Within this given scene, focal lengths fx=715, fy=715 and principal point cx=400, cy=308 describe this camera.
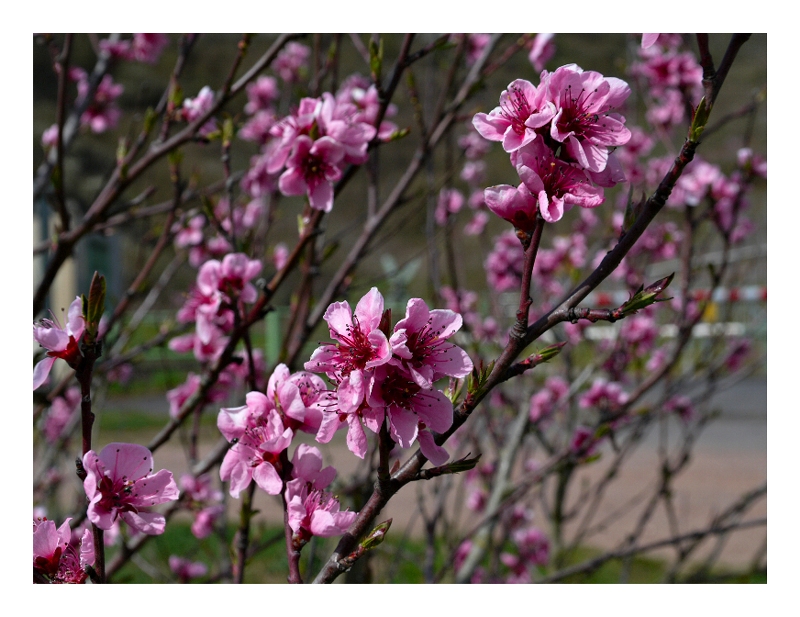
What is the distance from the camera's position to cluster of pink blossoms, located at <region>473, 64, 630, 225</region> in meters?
0.70

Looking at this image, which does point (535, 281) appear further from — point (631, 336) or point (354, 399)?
point (354, 399)

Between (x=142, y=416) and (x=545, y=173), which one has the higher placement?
(x=142, y=416)

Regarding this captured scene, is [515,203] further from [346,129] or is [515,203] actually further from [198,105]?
[198,105]

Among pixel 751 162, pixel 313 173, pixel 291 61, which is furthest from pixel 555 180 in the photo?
pixel 291 61

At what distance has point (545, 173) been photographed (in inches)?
28.1

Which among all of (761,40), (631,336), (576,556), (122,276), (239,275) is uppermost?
(122,276)

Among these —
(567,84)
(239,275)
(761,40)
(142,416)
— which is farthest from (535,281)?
(142,416)

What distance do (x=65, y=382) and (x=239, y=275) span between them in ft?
1.64

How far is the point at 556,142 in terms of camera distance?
2.35 feet

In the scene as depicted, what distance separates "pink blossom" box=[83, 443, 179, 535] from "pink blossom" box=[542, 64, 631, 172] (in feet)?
1.76

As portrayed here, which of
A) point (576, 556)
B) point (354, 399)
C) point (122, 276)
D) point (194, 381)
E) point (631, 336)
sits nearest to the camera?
point (354, 399)

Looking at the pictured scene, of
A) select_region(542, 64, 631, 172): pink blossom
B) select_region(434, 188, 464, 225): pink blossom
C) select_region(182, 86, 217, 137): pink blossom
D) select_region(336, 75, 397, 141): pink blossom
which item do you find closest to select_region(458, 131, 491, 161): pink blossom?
select_region(434, 188, 464, 225): pink blossom

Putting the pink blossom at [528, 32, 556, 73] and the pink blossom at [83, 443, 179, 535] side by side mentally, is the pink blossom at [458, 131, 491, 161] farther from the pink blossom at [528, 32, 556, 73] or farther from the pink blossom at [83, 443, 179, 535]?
the pink blossom at [83, 443, 179, 535]

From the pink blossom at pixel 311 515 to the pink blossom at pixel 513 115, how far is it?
405mm
